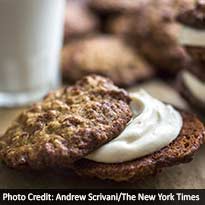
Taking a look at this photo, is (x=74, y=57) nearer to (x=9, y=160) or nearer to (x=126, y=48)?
(x=126, y=48)

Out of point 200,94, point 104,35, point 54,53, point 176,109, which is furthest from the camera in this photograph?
point 104,35

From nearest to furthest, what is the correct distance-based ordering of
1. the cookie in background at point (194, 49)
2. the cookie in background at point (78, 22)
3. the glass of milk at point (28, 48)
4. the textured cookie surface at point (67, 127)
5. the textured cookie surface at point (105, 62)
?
the textured cookie surface at point (67, 127) → the cookie in background at point (194, 49) → the glass of milk at point (28, 48) → the textured cookie surface at point (105, 62) → the cookie in background at point (78, 22)

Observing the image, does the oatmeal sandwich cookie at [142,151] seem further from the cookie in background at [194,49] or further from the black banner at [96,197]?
the cookie in background at [194,49]

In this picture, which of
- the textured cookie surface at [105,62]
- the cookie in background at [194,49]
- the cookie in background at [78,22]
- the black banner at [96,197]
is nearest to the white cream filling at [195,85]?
the cookie in background at [194,49]

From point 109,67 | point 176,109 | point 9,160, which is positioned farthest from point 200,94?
point 9,160

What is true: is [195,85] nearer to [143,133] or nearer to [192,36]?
[192,36]
